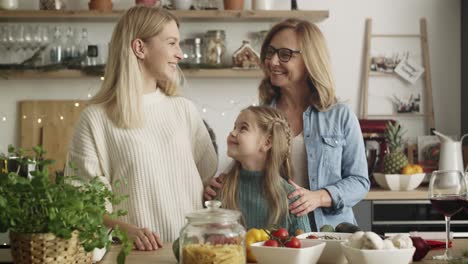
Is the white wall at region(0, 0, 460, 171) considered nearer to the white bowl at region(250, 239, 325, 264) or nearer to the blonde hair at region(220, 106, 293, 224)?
the blonde hair at region(220, 106, 293, 224)

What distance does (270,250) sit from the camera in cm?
206

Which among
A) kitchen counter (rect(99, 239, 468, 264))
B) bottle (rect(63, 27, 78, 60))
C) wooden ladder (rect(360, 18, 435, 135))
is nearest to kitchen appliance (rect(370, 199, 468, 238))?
wooden ladder (rect(360, 18, 435, 135))

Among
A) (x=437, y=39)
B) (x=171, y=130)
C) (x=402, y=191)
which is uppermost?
(x=437, y=39)

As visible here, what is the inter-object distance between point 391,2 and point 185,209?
3.05 meters

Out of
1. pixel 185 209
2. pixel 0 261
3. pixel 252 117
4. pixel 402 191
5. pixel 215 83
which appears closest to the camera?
pixel 0 261

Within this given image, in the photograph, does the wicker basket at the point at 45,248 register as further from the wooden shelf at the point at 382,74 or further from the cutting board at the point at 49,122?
the wooden shelf at the point at 382,74

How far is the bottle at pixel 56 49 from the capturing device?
516cm

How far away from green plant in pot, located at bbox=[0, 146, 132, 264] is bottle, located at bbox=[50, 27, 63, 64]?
10.7 ft

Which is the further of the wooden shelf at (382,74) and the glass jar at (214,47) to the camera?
the wooden shelf at (382,74)

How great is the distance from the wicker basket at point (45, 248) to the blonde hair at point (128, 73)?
2.66ft

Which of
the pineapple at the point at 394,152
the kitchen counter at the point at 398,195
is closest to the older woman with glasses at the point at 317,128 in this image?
the kitchen counter at the point at 398,195

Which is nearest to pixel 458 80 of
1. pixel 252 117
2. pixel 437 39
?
pixel 437 39

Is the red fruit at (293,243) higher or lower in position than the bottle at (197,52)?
lower

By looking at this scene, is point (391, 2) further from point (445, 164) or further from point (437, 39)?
point (445, 164)
